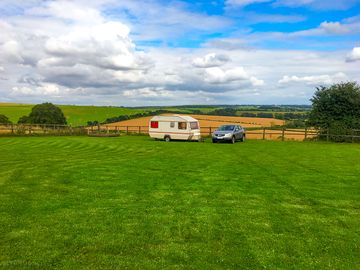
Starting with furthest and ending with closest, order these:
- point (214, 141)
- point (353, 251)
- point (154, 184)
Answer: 1. point (214, 141)
2. point (154, 184)
3. point (353, 251)

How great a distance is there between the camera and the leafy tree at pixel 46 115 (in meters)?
66.4

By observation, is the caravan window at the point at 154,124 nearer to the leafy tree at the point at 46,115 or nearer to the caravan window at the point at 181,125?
the caravan window at the point at 181,125

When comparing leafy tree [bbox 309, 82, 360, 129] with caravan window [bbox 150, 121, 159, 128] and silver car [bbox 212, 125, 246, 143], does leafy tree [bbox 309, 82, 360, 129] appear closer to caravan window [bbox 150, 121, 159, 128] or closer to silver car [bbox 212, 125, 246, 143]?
silver car [bbox 212, 125, 246, 143]

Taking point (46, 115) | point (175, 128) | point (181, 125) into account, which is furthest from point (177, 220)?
point (46, 115)

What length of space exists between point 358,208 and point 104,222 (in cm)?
641

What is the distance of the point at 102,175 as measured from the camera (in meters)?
13.2

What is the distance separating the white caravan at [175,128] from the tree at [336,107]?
14005 mm

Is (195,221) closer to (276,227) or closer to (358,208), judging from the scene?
(276,227)

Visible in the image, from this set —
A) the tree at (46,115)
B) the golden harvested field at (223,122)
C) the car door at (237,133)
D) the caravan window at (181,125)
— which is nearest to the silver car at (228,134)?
the car door at (237,133)

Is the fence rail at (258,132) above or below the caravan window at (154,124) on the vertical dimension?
below

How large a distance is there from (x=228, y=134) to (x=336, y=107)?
552 inches

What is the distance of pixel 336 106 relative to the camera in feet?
123

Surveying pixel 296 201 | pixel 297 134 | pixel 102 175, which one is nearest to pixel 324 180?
pixel 296 201

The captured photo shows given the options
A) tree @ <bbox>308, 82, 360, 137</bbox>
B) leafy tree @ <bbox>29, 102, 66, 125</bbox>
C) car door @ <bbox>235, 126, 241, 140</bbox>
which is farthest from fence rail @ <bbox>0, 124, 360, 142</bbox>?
leafy tree @ <bbox>29, 102, 66, 125</bbox>
